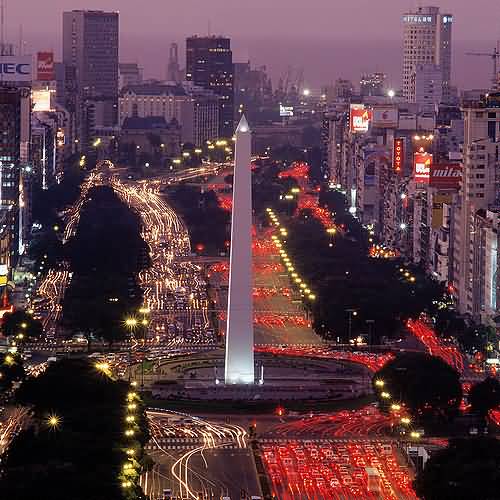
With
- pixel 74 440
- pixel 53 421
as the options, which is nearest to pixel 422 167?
pixel 53 421

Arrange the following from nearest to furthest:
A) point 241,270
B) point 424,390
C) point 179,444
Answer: point 179,444 → point 424,390 → point 241,270

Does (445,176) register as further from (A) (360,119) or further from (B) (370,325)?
(A) (360,119)

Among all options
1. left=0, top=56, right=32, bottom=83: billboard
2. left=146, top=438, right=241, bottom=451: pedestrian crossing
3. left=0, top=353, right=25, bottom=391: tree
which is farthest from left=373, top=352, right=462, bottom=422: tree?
left=0, top=56, right=32, bottom=83: billboard

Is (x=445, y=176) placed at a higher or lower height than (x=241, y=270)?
higher

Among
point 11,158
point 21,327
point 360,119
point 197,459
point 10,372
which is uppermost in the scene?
point 360,119

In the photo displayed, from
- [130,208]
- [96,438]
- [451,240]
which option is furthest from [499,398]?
[130,208]

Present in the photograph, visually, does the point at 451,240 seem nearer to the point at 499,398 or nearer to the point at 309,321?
the point at 309,321
